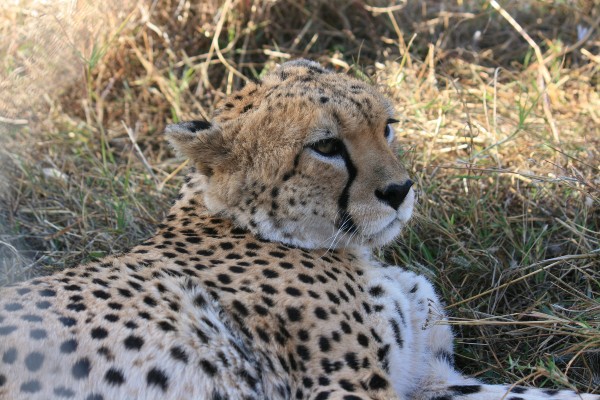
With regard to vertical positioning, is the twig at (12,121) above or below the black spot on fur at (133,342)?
above

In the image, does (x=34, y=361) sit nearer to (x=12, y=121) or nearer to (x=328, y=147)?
(x=328, y=147)

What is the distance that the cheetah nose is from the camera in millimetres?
2117

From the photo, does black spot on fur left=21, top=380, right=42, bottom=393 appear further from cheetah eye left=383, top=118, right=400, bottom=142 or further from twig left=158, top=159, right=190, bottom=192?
twig left=158, top=159, right=190, bottom=192

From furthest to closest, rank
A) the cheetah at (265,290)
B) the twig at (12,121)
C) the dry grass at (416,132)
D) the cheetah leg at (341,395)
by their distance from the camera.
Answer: the twig at (12,121) → the dry grass at (416,132) → the cheetah leg at (341,395) → the cheetah at (265,290)

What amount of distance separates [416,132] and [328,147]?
51.7 inches

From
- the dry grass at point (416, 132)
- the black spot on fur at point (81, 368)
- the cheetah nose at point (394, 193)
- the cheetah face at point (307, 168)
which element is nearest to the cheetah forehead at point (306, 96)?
the cheetah face at point (307, 168)

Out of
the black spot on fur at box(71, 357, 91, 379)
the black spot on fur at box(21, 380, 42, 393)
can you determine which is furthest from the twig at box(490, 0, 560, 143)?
the black spot on fur at box(21, 380, 42, 393)

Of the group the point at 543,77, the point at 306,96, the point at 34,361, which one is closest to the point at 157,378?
the point at 34,361

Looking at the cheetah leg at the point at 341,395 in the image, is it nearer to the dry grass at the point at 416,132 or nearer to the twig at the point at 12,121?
the dry grass at the point at 416,132

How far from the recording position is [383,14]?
4.23m

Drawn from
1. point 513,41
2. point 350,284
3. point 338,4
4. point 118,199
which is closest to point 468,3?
point 513,41

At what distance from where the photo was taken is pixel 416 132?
3.42 m

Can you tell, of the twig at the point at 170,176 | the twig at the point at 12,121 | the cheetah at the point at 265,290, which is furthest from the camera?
the twig at the point at 12,121

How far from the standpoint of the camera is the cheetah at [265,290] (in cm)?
180
